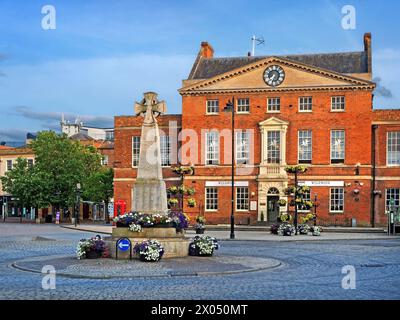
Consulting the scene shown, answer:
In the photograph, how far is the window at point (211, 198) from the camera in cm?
5859

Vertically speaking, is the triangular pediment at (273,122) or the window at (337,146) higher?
the triangular pediment at (273,122)

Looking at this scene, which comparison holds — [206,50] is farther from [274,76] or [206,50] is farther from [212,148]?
[212,148]

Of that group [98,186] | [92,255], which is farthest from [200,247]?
[98,186]

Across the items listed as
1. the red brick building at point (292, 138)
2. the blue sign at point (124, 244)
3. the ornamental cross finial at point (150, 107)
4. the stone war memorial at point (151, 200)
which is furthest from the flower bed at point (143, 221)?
the red brick building at point (292, 138)

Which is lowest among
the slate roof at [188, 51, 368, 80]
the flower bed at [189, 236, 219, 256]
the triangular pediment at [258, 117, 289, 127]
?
the flower bed at [189, 236, 219, 256]

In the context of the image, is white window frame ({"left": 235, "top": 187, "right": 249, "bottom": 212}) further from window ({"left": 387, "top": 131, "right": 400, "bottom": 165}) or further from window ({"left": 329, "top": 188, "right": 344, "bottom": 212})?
window ({"left": 387, "top": 131, "right": 400, "bottom": 165})

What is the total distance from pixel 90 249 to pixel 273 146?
36.4m

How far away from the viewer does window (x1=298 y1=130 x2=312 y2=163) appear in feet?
186

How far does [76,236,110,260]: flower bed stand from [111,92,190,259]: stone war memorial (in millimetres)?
399

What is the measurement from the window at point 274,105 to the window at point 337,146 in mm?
5015

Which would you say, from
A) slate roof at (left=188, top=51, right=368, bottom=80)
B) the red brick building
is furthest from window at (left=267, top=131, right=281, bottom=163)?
slate roof at (left=188, top=51, right=368, bottom=80)

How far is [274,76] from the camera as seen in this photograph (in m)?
57.2

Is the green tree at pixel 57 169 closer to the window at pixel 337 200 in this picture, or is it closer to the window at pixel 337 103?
the window at pixel 337 200
